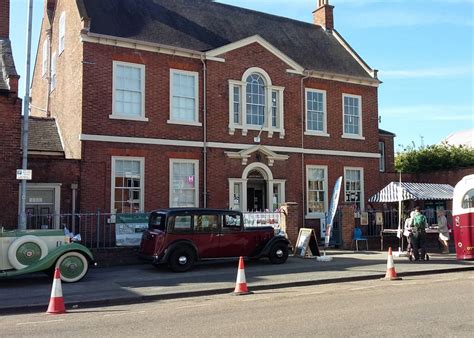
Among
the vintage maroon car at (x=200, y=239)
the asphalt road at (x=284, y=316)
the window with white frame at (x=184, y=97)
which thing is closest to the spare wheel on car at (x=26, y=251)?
the vintage maroon car at (x=200, y=239)

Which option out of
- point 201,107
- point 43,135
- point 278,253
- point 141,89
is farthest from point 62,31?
point 278,253

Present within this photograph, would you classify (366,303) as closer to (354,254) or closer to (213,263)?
(213,263)

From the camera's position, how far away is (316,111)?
23188 mm

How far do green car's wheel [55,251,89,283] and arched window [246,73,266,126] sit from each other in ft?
33.7

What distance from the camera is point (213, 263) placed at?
16.4 metres

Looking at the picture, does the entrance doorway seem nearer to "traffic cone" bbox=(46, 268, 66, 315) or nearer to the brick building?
the brick building

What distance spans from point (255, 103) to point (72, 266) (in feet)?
36.6

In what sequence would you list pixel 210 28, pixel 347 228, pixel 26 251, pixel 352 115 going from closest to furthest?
1. pixel 26 251
2. pixel 347 228
3. pixel 210 28
4. pixel 352 115

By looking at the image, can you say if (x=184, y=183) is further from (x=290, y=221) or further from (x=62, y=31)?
(x=62, y=31)

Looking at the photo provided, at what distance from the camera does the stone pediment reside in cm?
2055

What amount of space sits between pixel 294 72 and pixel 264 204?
582 centimetres

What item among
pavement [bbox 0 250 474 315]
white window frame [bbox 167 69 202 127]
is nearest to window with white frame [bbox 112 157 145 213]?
white window frame [bbox 167 69 202 127]

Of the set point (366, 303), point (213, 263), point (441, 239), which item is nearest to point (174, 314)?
point (366, 303)

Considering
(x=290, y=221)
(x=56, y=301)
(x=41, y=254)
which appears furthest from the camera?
(x=290, y=221)
